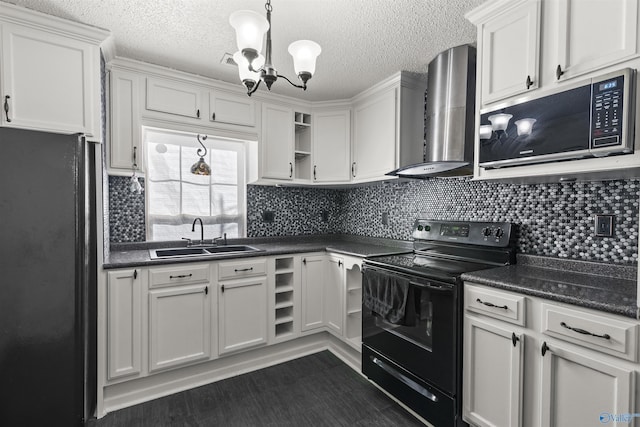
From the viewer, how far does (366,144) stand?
2762mm

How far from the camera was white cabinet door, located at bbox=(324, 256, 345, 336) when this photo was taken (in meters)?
2.59

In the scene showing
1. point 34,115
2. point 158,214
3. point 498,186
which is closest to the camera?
point 34,115

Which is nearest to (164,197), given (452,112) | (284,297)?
(284,297)

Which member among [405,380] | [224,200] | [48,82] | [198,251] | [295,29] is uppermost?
[295,29]

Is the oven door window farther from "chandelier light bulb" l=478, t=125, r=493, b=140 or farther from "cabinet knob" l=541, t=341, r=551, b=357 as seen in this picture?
"chandelier light bulb" l=478, t=125, r=493, b=140

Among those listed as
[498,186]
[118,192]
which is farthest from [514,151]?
[118,192]

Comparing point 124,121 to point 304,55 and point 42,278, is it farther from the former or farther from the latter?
point 304,55

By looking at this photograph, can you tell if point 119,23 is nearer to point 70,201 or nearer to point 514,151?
point 70,201

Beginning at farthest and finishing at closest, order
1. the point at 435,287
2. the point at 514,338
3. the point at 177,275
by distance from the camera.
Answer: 1. the point at 177,275
2. the point at 435,287
3. the point at 514,338

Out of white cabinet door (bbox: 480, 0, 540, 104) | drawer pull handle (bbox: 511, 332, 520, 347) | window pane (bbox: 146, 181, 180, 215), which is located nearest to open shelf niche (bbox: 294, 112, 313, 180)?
window pane (bbox: 146, 181, 180, 215)

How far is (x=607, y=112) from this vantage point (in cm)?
122

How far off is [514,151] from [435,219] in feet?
3.27

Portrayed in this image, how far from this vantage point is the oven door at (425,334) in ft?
5.33

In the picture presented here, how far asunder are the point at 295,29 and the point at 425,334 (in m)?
2.02
